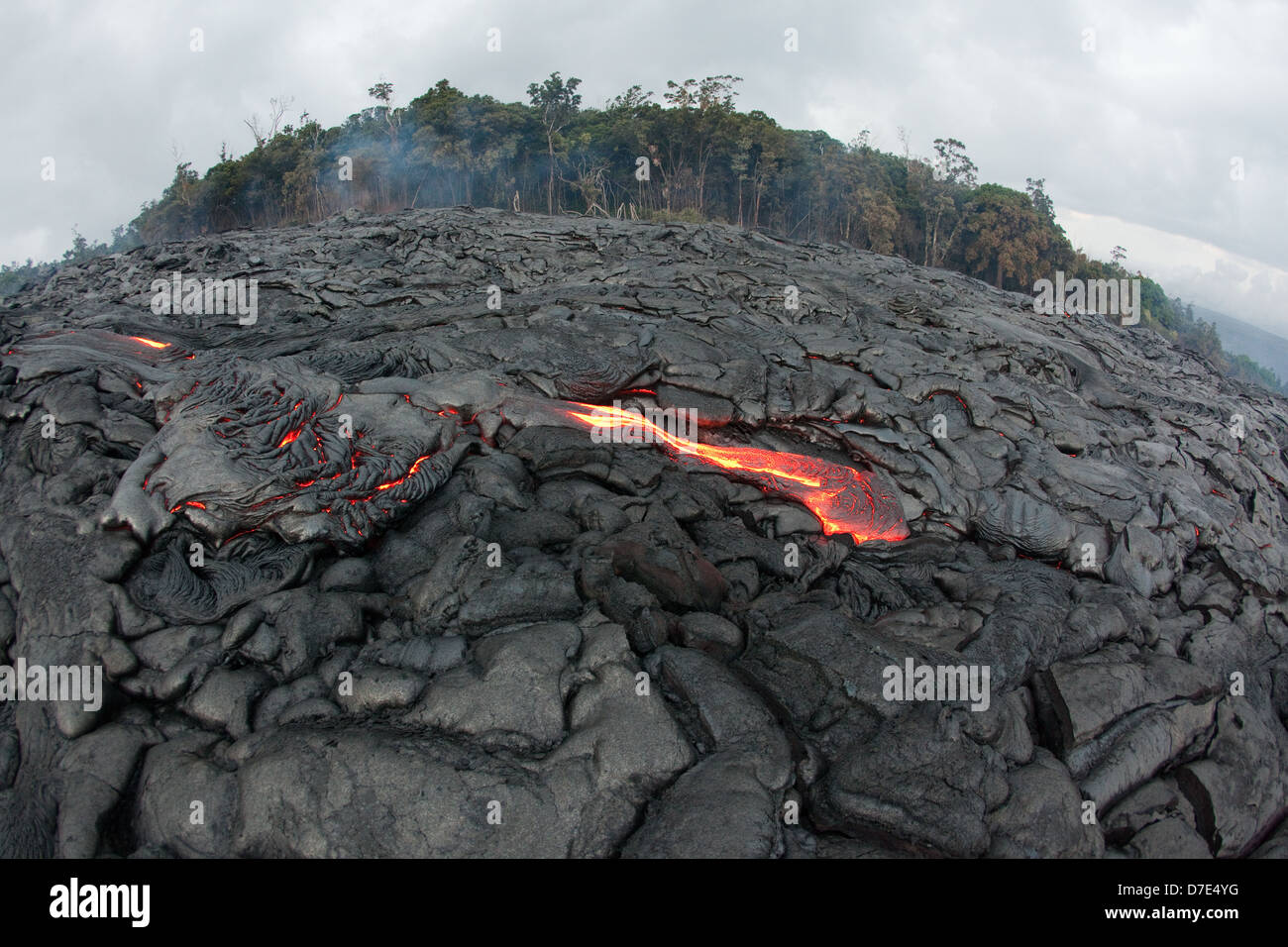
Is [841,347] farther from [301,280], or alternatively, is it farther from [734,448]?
[301,280]

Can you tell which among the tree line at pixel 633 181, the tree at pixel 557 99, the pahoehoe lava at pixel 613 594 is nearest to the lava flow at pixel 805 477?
the pahoehoe lava at pixel 613 594

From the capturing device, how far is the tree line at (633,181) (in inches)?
1231

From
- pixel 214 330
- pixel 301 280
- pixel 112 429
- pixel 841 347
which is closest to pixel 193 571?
pixel 112 429

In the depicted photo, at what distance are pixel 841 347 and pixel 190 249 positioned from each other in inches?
634

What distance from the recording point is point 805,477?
912 cm

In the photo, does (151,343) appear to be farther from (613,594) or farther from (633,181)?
(633,181)

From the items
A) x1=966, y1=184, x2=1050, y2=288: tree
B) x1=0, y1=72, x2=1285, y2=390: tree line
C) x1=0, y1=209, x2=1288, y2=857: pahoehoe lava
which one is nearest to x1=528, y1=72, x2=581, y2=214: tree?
x1=0, y1=72, x2=1285, y2=390: tree line

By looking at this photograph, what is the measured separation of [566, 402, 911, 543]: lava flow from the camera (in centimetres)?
868

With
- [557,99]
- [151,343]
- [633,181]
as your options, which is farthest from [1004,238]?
[151,343]

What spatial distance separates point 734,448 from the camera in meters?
9.53

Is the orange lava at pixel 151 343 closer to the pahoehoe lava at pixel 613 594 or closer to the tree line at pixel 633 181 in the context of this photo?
the pahoehoe lava at pixel 613 594

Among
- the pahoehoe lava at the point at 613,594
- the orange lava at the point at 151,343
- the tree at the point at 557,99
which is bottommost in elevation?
the pahoehoe lava at the point at 613,594

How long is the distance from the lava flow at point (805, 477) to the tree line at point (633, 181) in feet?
75.7

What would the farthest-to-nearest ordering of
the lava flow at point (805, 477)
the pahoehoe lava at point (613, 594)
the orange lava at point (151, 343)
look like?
the orange lava at point (151, 343)
the lava flow at point (805, 477)
the pahoehoe lava at point (613, 594)
